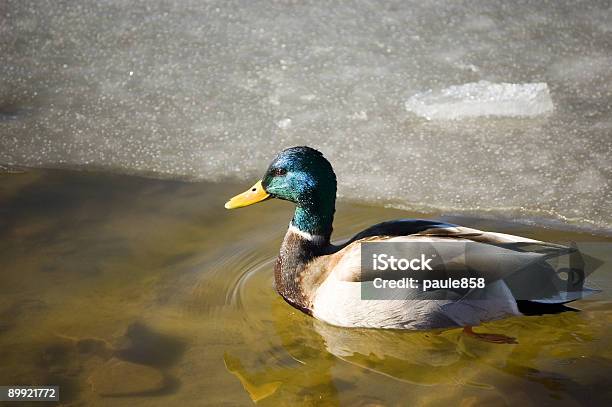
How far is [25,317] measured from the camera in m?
3.83

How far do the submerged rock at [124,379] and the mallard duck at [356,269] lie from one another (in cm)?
86

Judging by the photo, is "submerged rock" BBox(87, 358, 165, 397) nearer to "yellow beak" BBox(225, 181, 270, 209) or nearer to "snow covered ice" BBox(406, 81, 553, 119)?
"yellow beak" BBox(225, 181, 270, 209)

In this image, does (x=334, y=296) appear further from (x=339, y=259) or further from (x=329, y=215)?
(x=329, y=215)

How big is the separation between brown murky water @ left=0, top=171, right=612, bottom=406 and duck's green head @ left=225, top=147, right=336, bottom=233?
1.23 feet

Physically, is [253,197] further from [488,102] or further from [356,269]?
[488,102]

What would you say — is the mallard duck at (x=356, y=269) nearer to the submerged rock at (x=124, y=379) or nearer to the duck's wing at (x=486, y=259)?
the duck's wing at (x=486, y=259)

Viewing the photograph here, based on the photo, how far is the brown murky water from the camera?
11.1 ft

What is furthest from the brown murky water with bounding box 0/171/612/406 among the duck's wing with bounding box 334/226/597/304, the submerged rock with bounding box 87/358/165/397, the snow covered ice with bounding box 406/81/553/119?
the snow covered ice with bounding box 406/81/553/119

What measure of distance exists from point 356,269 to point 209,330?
0.69m

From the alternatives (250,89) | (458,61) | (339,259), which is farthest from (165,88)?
(339,259)

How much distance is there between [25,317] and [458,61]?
346 centimetres

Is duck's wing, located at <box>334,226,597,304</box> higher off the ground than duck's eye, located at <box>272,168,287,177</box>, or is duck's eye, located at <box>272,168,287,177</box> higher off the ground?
duck's eye, located at <box>272,168,287,177</box>

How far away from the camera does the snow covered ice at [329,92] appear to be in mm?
4922

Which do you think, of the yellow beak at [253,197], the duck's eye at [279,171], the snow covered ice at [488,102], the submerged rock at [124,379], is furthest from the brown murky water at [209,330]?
the snow covered ice at [488,102]
